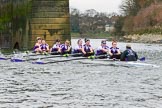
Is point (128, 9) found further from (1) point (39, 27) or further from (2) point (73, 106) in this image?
(2) point (73, 106)

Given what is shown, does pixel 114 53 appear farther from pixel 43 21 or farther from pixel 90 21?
pixel 90 21

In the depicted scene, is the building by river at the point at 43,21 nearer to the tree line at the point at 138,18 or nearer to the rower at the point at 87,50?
the rower at the point at 87,50

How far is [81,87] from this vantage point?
20016mm

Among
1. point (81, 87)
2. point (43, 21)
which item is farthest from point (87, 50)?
point (81, 87)

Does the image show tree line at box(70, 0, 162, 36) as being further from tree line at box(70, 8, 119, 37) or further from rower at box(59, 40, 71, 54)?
rower at box(59, 40, 71, 54)

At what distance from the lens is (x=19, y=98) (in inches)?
686

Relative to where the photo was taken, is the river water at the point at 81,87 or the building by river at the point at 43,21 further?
the building by river at the point at 43,21

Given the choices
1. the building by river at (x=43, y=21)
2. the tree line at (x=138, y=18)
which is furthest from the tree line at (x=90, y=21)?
the building by river at (x=43, y=21)

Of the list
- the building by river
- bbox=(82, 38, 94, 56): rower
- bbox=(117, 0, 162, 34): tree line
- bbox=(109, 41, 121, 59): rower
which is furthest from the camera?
bbox=(117, 0, 162, 34): tree line

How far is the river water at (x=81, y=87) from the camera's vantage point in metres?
16.6

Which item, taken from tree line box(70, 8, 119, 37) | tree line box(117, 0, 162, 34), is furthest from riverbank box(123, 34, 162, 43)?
tree line box(70, 8, 119, 37)

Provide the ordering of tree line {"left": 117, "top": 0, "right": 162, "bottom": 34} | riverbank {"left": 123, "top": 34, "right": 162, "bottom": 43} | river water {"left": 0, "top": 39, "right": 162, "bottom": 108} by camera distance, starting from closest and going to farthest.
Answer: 1. river water {"left": 0, "top": 39, "right": 162, "bottom": 108}
2. riverbank {"left": 123, "top": 34, "right": 162, "bottom": 43}
3. tree line {"left": 117, "top": 0, "right": 162, "bottom": 34}

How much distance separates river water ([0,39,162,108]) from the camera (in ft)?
54.4

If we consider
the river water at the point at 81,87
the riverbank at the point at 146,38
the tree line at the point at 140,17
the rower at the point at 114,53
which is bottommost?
the river water at the point at 81,87
